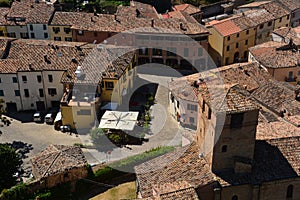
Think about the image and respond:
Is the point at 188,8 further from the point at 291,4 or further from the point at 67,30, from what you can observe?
the point at 67,30

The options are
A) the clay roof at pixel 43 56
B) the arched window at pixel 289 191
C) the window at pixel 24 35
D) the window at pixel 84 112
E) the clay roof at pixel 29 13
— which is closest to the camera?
the arched window at pixel 289 191

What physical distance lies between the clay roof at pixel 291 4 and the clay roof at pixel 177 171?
6054 cm

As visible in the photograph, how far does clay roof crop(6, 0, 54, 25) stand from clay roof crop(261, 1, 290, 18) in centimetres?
4658

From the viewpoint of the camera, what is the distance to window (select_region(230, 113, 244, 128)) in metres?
45.2

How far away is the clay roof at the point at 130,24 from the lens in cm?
8781

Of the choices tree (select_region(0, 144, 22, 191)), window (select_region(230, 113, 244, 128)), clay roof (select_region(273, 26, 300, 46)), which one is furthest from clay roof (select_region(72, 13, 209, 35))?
window (select_region(230, 113, 244, 128))

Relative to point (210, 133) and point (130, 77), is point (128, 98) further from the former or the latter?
point (210, 133)

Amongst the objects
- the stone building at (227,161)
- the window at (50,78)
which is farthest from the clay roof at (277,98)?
the window at (50,78)

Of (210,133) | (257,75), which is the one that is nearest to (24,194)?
(210,133)

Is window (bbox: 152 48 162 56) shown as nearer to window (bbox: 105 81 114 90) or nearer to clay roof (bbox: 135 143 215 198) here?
window (bbox: 105 81 114 90)

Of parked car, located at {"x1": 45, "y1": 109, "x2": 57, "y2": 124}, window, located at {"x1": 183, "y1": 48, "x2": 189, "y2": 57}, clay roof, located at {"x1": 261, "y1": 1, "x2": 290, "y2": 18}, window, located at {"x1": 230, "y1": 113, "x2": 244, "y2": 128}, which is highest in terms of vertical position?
window, located at {"x1": 230, "y1": 113, "x2": 244, "y2": 128}

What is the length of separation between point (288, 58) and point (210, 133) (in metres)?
39.4

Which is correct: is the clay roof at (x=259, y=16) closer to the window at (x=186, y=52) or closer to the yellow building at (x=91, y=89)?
the window at (x=186, y=52)

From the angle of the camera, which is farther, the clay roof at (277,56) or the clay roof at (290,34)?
the clay roof at (290,34)
